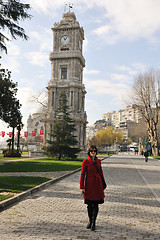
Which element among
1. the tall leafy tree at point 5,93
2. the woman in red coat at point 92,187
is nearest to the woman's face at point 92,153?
the woman in red coat at point 92,187

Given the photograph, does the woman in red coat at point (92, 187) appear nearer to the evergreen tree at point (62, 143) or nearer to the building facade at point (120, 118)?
the evergreen tree at point (62, 143)

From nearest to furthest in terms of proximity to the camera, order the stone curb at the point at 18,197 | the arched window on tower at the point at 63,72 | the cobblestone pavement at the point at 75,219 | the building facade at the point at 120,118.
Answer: the cobblestone pavement at the point at 75,219, the stone curb at the point at 18,197, the arched window on tower at the point at 63,72, the building facade at the point at 120,118

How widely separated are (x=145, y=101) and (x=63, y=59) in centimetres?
2041

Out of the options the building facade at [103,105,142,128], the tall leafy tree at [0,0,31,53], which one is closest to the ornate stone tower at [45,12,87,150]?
the tall leafy tree at [0,0,31,53]

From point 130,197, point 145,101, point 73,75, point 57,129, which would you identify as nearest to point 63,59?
point 73,75

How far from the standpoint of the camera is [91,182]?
16.4ft

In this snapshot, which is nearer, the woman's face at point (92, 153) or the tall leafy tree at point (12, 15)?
the woman's face at point (92, 153)

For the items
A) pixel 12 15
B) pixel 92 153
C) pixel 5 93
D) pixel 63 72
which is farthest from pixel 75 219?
pixel 63 72

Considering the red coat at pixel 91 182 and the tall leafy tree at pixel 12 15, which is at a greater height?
the tall leafy tree at pixel 12 15

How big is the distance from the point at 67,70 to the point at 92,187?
49198 mm

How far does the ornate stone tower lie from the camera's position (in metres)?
51.3

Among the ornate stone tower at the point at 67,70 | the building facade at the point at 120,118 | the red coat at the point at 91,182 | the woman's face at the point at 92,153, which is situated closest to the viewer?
the red coat at the point at 91,182

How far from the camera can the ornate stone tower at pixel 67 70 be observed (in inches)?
2019

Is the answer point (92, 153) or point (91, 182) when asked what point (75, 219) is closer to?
point (91, 182)
